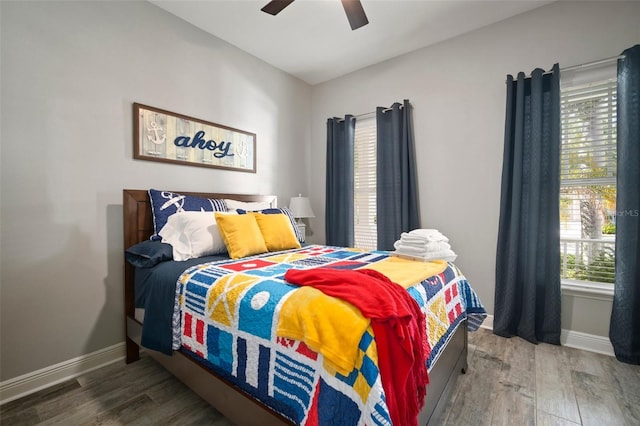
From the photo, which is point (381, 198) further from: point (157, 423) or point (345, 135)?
point (157, 423)

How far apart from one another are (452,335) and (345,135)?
8.50 feet

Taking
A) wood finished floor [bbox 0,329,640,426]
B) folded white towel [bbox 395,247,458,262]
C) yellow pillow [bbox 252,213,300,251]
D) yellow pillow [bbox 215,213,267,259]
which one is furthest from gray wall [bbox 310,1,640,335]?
yellow pillow [bbox 215,213,267,259]

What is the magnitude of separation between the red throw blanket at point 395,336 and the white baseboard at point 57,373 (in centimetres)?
195

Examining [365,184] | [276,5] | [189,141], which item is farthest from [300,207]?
[276,5]

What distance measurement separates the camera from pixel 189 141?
2631 millimetres

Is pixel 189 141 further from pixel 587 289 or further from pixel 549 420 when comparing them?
pixel 587 289

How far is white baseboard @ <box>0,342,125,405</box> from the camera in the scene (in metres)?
1.74

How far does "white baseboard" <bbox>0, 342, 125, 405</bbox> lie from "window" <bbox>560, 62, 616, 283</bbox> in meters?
3.69

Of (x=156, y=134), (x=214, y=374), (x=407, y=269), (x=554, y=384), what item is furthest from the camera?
(x=156, y=134)

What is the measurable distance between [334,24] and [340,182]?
1650mm

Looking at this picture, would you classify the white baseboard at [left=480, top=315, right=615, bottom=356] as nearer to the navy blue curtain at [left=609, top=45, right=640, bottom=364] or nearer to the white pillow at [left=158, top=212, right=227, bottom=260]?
the navy blue curtain at [left=609, top=45, right=640, bottom=364]

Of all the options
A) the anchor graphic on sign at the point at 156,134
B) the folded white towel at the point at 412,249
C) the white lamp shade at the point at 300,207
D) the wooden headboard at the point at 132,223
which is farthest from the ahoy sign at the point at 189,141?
the folded white towel at the point at 412,249

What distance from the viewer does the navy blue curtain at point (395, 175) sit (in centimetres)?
309

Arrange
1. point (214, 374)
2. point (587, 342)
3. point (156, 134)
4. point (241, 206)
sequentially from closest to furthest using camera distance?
point (214, 374), point (587, 342), point (156, 134), point (241, 206)
